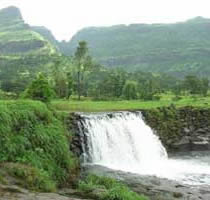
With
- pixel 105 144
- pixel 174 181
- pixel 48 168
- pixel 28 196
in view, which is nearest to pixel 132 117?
pixel 105 144

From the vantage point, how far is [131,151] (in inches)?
1157

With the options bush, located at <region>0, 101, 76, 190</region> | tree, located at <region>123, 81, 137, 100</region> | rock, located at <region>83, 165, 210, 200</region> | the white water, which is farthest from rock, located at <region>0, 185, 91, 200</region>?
tree, located at <region>123, 81, 137, 100</region>

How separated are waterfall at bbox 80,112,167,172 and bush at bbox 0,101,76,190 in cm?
639

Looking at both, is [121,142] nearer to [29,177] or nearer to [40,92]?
[40,92]

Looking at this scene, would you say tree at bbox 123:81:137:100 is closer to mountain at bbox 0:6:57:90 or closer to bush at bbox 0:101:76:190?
mountain at bbox 0:6:57:90

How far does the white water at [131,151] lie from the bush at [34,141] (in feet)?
21.0

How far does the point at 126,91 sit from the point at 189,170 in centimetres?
3152

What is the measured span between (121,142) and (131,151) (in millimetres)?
935

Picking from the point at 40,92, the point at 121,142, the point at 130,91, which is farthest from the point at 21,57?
the point at 40,92

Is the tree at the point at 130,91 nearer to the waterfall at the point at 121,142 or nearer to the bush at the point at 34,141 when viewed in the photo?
the waterfall at the point at 121,142

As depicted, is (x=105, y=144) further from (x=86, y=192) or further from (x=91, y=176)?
(x=86, y=192)

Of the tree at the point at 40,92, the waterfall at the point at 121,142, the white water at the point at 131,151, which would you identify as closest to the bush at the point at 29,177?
the white water at the point at 131,151

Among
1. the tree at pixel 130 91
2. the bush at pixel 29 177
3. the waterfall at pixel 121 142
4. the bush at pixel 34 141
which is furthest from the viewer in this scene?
the tree at pixel 130 91

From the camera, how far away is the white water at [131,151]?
25.3 meters
